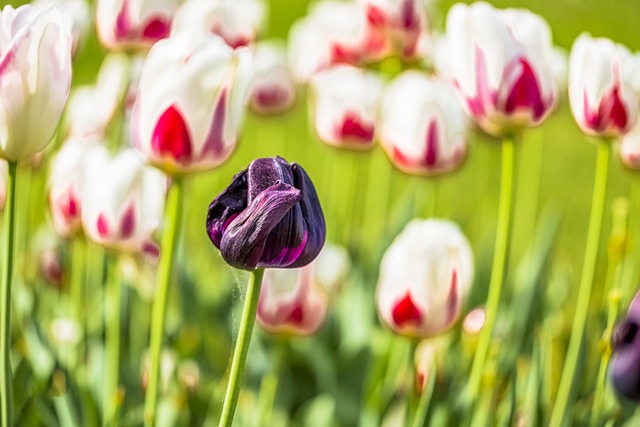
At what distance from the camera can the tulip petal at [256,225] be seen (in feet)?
1.90

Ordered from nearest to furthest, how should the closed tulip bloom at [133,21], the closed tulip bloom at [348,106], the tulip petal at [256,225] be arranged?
the tulip petal at [256,225], the closed tulip bloom at [133,21], the closed tulip bloom at [348,106]

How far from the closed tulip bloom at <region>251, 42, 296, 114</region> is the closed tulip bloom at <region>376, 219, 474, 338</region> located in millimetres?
Answer: 831

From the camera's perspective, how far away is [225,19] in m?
1.25

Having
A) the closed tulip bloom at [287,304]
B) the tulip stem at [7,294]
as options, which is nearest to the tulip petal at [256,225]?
the tulip stem at [7,294]

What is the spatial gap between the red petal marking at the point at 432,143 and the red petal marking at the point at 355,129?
26 centimetres

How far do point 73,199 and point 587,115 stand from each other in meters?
0.58

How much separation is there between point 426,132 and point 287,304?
29cm

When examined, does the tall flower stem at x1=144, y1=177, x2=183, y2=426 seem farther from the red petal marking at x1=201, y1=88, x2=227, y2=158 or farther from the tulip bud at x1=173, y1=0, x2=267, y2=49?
the tulip bud at x1=173, y1=0, x2=267, y2=49

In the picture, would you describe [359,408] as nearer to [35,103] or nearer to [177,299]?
[177,299]

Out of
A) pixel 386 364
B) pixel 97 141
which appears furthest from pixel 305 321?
pixel 97 141

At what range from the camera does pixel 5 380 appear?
78cm

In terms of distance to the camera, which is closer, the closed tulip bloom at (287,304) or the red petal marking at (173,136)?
the red petal marking at (173,136)

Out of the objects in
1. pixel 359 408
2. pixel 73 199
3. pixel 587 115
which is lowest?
pixel 359 408

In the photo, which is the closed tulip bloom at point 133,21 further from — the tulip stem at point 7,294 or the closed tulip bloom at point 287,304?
the tulip stem at point 7,294
